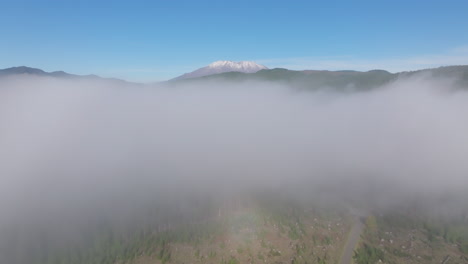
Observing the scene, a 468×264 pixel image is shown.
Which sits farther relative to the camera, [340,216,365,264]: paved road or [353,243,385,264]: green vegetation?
[340,216,365,264]: paved road

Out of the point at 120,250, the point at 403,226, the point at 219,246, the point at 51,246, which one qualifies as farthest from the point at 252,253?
the point at 51,246

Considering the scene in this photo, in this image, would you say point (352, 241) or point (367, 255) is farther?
point (352, 241)

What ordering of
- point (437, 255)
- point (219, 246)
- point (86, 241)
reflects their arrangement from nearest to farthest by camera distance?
point (437, 255) < point (219, 246) < point (86, 241)

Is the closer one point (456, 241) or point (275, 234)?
point (456, 241)

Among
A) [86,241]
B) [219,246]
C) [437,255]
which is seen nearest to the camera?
[437,255]

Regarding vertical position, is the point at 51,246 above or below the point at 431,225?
below

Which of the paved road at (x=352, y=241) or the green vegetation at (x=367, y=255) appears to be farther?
the paved road at (x=352, y=241)

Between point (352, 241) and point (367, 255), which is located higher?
point (352, 241)

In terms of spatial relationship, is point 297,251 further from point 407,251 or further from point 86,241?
point 86,241
